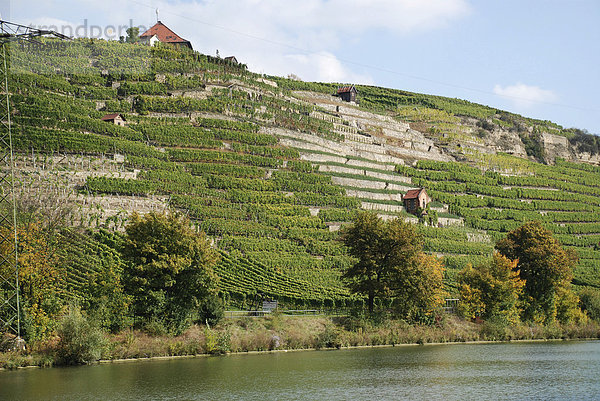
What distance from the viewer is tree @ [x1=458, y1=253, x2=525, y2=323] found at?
5656cm

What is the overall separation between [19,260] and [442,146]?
86.4 meters

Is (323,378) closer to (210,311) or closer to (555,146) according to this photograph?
(210,311)

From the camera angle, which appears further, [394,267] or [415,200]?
[415,200]

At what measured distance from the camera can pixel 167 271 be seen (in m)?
42.0

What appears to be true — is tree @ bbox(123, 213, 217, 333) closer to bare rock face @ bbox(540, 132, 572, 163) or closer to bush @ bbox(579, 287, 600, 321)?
bush @ bbox(579, 287, 600, 321)

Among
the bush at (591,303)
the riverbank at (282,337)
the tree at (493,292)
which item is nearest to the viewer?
the riverbank at (282,337)

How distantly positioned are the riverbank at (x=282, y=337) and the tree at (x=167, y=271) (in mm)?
1572

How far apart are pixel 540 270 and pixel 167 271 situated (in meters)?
36.4

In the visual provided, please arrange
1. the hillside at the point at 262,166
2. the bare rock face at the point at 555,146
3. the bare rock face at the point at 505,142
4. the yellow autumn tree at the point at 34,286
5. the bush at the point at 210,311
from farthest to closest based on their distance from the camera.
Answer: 1. the bare rock face at the point at 555,146
2. the bare rock face at the point at 505,142
3. the hillside at the point at 262,166
4. the bush at the point at 210,311
5. the yellow autumn tree at the point at 34,286

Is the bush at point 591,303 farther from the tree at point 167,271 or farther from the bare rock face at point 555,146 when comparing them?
the bare rock face at point 555,146

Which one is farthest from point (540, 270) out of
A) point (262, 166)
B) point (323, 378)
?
point (323, 378)

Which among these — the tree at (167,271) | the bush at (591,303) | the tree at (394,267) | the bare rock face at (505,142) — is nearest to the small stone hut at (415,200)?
the bush at (591,303)

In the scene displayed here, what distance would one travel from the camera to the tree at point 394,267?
49719mm

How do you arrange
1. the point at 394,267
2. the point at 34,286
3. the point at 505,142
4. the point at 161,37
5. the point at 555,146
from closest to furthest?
the point at 34,286 < the point at 394,267 < the point at 161,37 < the point at 505,142 < the point at 555,146
